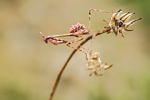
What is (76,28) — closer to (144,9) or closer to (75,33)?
(75,33)

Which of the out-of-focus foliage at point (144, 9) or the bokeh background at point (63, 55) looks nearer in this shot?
the bokeh background at point (63, 55)

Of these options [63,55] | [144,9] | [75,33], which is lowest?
[75,33]

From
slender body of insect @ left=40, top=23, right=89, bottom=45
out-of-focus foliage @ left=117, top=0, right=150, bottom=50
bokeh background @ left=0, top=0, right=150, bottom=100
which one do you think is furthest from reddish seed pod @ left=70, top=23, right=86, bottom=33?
out-of-focus foliage @ left=117, top=0, right=150, bottom=50

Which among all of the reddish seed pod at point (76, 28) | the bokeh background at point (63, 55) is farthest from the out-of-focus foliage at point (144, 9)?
the reddish seed pod at point (76, 28)

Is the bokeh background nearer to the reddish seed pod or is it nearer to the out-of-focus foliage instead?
the out-of-focus foliage

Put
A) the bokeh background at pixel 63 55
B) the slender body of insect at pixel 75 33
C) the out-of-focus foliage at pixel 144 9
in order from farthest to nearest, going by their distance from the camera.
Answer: the out-of-focus foliage at pixel 144 9 → the bokeh background at pixel 63 55 → the slender body of insect at pixel 75 33

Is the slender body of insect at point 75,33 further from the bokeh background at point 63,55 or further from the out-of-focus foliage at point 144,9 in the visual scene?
the out-of-focus foliage at point 144,9

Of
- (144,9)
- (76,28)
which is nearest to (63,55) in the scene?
(144,9)

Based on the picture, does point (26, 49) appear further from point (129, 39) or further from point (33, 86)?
point (129, 39)

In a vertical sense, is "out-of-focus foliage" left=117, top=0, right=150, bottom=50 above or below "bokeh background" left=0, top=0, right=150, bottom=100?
above
